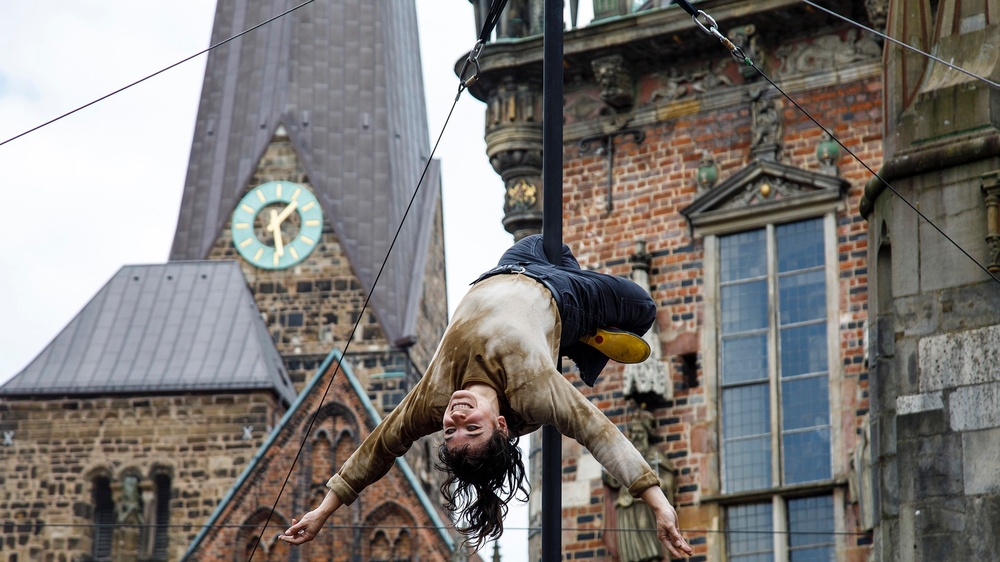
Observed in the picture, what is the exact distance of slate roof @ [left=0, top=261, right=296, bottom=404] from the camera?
40531 mm

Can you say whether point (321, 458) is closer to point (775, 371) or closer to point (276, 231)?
point (276, 231)

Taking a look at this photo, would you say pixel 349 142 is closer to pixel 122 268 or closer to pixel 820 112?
pixel 122 268

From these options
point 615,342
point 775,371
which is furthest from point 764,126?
point 615,342

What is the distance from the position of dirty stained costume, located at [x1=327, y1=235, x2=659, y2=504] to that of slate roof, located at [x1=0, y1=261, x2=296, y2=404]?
31.3 meters

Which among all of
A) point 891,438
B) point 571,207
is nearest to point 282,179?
point 571,207

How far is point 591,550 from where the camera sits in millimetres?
20609

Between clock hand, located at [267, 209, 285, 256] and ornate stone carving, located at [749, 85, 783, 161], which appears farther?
clock hand, located at [267, 209, 285, 256]

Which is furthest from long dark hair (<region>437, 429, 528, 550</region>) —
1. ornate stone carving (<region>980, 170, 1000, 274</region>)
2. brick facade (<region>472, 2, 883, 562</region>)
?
brick facade (<region>472, 2, 883, 562</region>)

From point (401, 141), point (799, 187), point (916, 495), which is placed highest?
point (401, 141)

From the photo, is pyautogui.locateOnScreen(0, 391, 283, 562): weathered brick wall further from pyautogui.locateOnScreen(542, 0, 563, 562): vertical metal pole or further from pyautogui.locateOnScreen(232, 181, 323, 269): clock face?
pyautogui.locateOnScreen(542, 0, 563, 562): vertical metal pole

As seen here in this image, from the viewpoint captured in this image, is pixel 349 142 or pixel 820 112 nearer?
pixel 820 112

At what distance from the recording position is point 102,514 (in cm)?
4022

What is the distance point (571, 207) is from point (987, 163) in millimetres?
9004

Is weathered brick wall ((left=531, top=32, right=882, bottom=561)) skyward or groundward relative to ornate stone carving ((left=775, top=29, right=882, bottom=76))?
groundward
